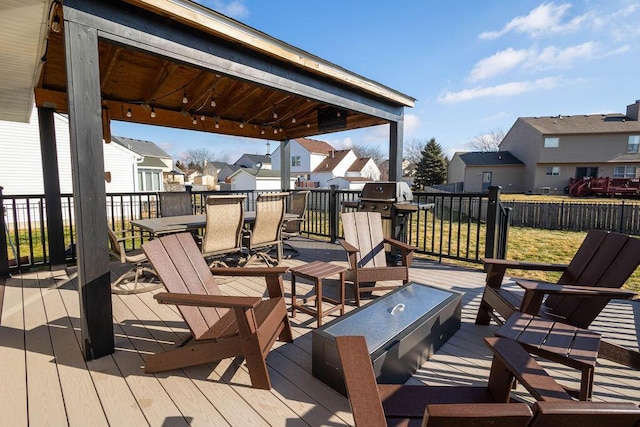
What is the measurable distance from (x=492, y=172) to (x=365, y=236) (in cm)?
2785

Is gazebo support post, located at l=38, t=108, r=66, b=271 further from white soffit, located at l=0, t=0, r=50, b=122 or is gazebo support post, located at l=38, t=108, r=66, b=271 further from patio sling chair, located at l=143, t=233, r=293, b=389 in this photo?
patio sling chair, located at l=143, t=233, r=293, b=389

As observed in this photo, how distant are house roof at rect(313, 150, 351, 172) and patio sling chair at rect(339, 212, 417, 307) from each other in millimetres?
29458

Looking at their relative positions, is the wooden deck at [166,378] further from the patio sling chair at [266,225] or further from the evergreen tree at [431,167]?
the evergreen tree at [431,167]

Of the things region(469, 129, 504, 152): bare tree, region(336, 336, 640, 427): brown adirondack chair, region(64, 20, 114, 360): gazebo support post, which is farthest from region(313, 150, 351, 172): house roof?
region(336, 336, 640, 427): brown adirondack chair

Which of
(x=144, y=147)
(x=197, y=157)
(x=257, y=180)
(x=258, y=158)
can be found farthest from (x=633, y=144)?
(x=197, y=157)

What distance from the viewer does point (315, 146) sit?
35.0 metres

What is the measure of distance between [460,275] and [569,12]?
6.24 meters

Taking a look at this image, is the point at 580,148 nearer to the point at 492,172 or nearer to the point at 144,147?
the point at 492,172

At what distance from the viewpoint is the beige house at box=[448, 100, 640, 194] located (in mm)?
22703

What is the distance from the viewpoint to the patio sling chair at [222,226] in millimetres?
3635

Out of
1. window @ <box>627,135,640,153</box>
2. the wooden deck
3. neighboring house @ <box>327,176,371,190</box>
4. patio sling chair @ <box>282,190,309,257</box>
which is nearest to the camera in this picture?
the wooden deck

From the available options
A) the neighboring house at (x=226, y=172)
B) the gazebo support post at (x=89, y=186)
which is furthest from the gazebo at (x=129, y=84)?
the neighboring house at (x=226, y=172)

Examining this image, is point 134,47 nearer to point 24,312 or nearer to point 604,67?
point 24,312

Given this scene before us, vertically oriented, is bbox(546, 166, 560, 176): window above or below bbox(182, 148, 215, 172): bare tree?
below
